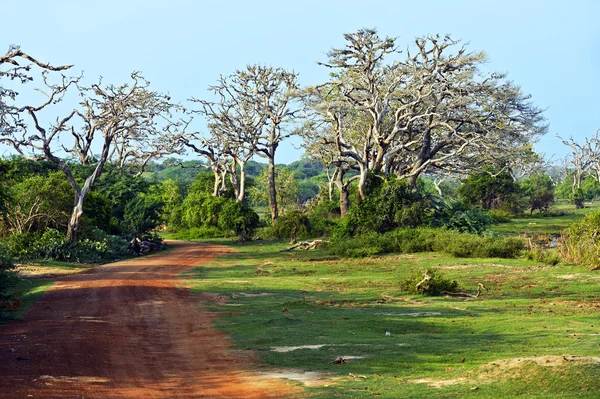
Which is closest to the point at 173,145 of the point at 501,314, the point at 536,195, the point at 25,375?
the point at 536,195

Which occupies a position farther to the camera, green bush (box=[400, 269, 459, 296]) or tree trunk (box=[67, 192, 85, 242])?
tree trunk (box=[67, 192, 85, 242])

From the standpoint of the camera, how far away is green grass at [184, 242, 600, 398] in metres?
8.93

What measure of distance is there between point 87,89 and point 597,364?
104 ft

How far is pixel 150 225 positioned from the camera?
38.8 meters

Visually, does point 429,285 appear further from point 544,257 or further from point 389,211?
point 389,211

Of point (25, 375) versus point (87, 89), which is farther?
point (87, 89)

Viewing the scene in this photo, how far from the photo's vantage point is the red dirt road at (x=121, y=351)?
930 cm

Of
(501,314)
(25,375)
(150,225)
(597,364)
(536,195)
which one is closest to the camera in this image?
(597,364)

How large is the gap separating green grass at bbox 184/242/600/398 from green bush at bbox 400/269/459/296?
0.42 metres

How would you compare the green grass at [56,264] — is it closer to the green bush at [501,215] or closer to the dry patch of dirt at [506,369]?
the dry patch of dirt at [506,369]

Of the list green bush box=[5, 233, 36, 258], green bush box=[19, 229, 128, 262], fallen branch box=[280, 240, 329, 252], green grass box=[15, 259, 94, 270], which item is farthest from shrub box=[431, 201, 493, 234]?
green bush box=[5, 233, 36, 258]

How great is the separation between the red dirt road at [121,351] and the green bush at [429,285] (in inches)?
214

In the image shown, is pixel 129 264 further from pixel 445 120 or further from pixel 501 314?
pixel 445 120

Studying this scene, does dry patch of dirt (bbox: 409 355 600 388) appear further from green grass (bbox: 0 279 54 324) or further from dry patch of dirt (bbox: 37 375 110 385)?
green grass (bbox: 0 279 54 324)
